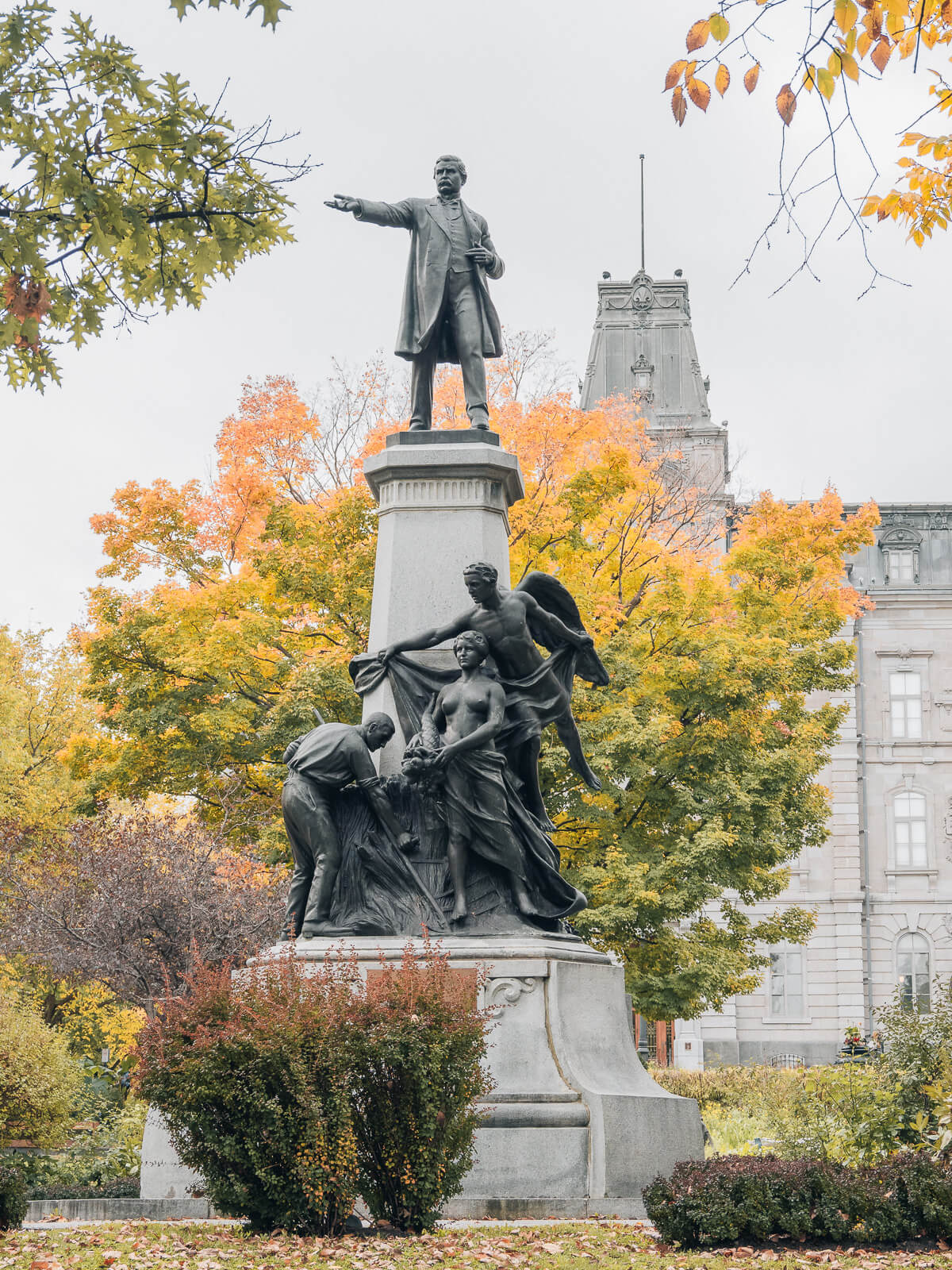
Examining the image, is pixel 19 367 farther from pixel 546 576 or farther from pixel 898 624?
pixel 898 624

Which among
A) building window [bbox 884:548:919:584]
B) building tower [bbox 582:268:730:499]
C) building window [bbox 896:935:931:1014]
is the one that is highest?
building tower [bbox 582:268:730:499]

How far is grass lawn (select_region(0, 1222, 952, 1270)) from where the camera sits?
678cm

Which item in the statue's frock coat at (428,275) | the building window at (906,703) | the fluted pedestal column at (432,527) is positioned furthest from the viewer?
the building window at (906,703)

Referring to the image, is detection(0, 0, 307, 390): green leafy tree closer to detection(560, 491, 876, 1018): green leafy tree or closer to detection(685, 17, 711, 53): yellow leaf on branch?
detection(685, 17, 711, 53): yellow leaf on branch

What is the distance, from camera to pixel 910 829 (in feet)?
154

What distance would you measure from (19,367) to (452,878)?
4.60 meters

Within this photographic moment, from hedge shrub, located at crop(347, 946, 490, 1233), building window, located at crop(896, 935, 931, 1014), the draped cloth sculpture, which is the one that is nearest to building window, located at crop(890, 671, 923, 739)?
building window, located at crop(896, 935, 931, 1014)

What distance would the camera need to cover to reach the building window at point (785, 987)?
1740 inches

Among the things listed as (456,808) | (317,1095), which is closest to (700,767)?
(456,808)

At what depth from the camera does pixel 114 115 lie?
7527mm

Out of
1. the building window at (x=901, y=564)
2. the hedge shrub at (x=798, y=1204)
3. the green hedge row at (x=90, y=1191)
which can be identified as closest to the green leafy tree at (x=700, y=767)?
the green hedge row at (x=90, y=1191)

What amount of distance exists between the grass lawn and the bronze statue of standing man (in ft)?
21.7

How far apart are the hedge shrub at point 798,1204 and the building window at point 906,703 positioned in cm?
4071

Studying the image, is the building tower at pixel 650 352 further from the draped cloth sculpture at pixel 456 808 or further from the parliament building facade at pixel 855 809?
the draped cloth sculpture at pixel 456 808
